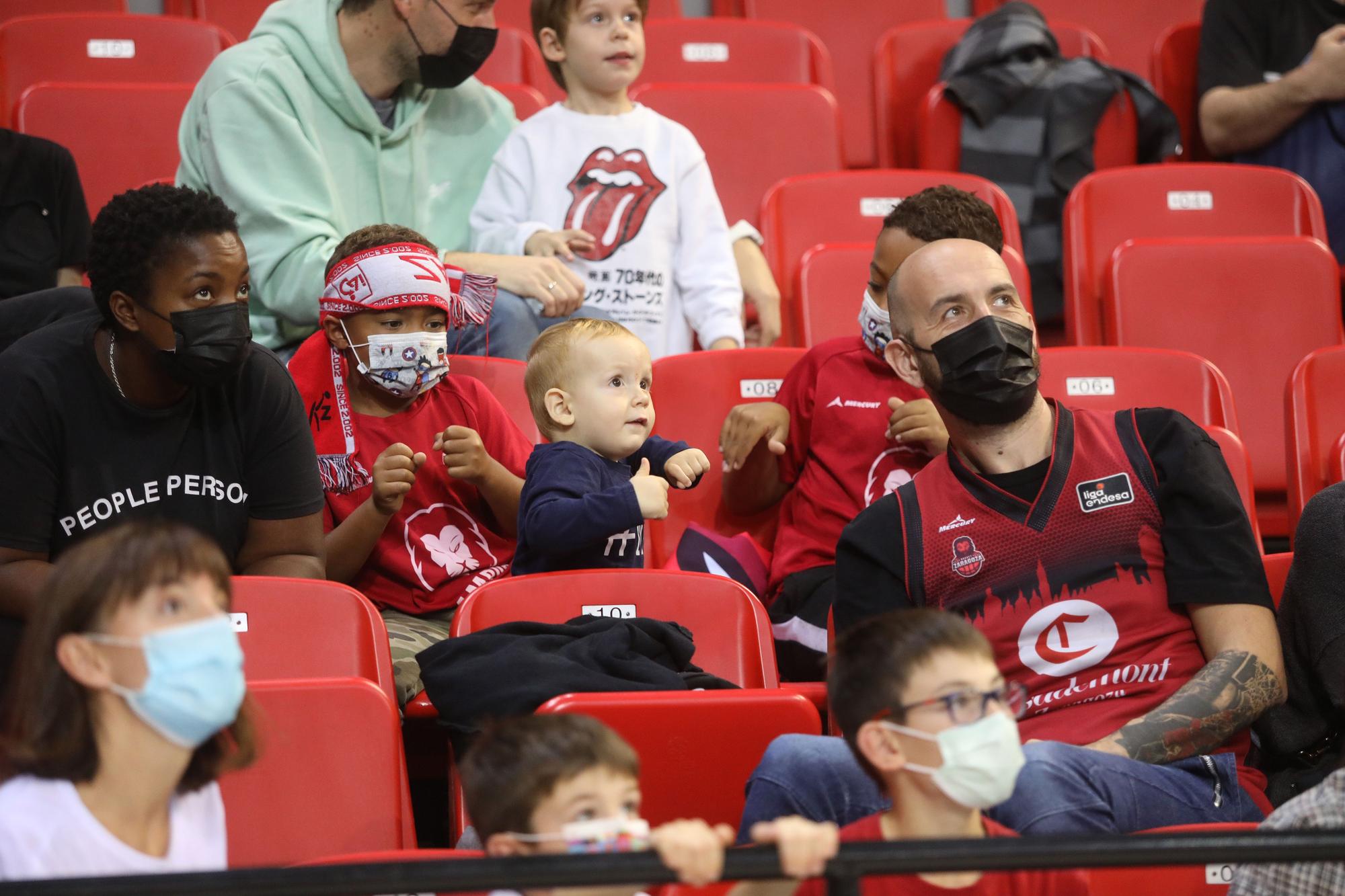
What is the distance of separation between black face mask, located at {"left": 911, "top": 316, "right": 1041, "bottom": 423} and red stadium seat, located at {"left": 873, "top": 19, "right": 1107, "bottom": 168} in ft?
9.27

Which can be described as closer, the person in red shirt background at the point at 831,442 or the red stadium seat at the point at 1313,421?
the person in red shirt background at the point at 831,442

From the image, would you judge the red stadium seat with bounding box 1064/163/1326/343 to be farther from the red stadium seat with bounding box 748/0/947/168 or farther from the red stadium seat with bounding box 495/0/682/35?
the red stadium seat with bounding box 495/0/682/35

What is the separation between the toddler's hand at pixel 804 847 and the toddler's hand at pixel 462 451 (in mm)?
1543

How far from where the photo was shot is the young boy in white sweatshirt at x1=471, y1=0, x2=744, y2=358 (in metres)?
3.71

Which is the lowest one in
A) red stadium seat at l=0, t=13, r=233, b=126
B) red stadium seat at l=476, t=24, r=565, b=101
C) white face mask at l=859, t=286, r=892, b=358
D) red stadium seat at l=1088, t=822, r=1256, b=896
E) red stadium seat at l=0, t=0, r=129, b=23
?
red stadium seat at l=1088, t=822, r=1256, b=896

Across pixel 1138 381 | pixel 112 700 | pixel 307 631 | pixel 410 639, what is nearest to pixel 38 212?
pixel 410 639

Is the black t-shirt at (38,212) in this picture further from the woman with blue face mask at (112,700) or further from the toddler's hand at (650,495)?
the woman with blue face mask at (112,700)

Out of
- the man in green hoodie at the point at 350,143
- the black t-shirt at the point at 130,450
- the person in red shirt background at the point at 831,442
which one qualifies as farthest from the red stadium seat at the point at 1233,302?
the black t-shirt at the point at 130,450

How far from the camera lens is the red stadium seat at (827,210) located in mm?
4121

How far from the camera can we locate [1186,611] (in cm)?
227

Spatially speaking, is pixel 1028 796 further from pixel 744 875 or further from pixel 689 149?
pixel 689 149

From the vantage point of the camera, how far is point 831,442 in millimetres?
2990

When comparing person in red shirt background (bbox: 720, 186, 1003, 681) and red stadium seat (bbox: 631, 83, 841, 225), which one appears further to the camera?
red stadium seat (bbox: 631, 83, 841, 225)

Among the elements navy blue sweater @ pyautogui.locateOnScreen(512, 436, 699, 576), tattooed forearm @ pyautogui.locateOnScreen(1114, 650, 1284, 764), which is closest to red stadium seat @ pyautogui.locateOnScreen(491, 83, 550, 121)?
navy blue sweater @ pyautogui.locateOnScreen(512, 436, 699, 576)
